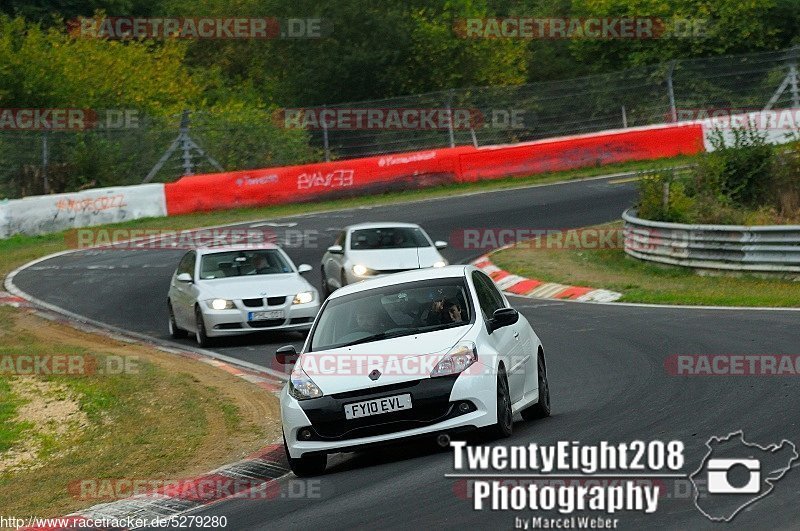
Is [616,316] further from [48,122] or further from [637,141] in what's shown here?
[48,122]

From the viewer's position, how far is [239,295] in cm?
1992

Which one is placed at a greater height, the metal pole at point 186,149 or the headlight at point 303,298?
the metal pole at point 186,149

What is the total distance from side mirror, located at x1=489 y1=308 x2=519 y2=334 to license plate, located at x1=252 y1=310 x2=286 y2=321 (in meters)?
8.99

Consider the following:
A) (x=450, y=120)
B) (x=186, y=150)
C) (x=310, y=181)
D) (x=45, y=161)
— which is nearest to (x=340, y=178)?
(x=310, y=181)

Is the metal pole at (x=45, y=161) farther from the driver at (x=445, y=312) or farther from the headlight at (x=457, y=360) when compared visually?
the headlight at (x=457, y=360)

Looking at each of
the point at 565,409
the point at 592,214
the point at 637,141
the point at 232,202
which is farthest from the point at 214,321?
the point at 637,141

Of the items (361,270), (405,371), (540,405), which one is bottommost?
(361,270)

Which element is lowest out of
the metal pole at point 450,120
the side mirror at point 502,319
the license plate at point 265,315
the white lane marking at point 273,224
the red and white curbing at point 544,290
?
the red and white curbing at point 544,290

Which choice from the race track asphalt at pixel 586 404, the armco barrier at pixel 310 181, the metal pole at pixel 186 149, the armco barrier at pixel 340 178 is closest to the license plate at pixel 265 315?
the race track asphalt at pixel 586 404

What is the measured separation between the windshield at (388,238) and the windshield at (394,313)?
39.6 ft

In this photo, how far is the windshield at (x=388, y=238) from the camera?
78.1ft

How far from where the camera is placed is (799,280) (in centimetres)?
2147

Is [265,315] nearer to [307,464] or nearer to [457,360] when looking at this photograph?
[307,464]

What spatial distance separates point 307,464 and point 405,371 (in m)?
1.02
